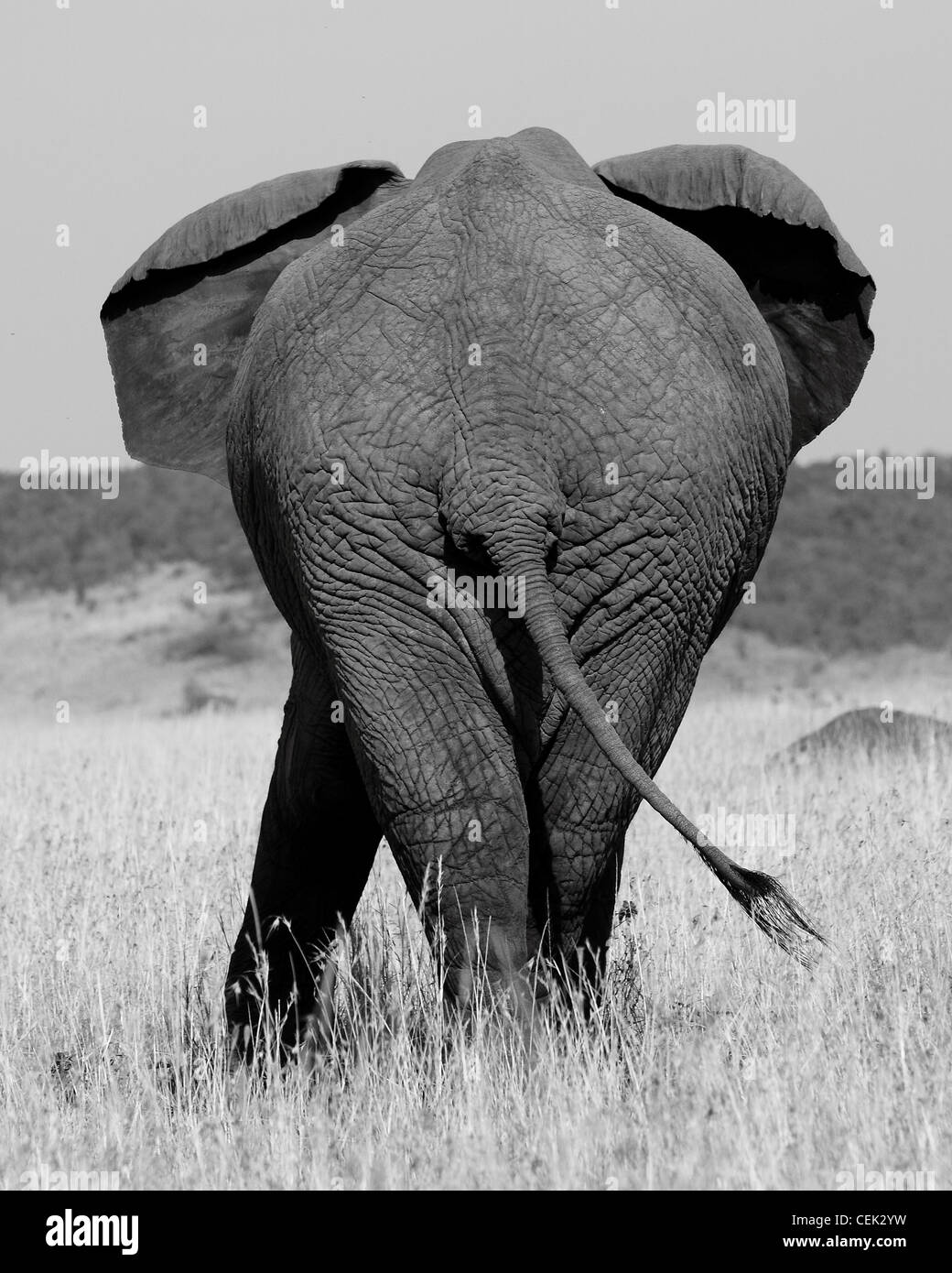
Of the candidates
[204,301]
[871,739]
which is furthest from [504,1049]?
[871,739]

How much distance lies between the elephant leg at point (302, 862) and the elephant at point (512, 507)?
0.21 metres

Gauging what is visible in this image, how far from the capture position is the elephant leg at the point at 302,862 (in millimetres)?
4523

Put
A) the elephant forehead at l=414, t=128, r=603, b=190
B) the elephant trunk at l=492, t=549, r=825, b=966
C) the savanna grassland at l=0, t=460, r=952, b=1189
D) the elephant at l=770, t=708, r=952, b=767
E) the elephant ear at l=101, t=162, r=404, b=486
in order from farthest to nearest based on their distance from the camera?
the elephant at l=770, t=708, r=952, b=767 < the elephant ear at l=101, t=162, r=404, b=486 < the elephant forehead at l=414, t=128, r=603, b=190 < the savanna grassland at l=0, t=460, r=952, b=1189 < the elephant trunk at l=492, t=549, r=825, b=966

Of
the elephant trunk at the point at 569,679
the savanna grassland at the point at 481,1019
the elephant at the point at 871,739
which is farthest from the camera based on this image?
the elephant at the point at 871,739

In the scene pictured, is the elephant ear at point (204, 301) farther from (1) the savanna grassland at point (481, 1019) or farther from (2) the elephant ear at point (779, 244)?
(1) the savanna grassland at point (481, 1019)

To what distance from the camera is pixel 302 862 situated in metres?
4.91

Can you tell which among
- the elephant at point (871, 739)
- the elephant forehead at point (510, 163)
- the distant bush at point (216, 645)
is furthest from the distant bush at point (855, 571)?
the elephant forehead at point (510, 163)

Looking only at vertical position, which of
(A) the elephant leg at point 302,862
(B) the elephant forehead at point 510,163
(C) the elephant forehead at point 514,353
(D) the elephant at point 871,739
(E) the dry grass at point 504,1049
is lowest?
(D) the elephant at point 871,739

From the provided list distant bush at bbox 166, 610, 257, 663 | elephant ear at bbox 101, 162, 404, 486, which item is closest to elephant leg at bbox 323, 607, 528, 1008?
elephant ear at bbox 101, 162, 404, 486

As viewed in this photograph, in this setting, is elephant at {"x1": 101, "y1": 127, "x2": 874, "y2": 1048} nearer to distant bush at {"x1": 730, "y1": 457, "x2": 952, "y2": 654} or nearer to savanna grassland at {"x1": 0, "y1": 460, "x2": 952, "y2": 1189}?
savanna grassland at {"x1": 0, "y1": 460, "x2": 952, "y2": 1189}

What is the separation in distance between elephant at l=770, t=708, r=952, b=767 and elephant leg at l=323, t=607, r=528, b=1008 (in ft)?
27.5

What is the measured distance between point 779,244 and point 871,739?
348 inches

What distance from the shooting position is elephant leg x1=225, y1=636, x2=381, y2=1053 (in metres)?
4.52

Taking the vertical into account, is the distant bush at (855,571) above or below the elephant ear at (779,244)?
below
